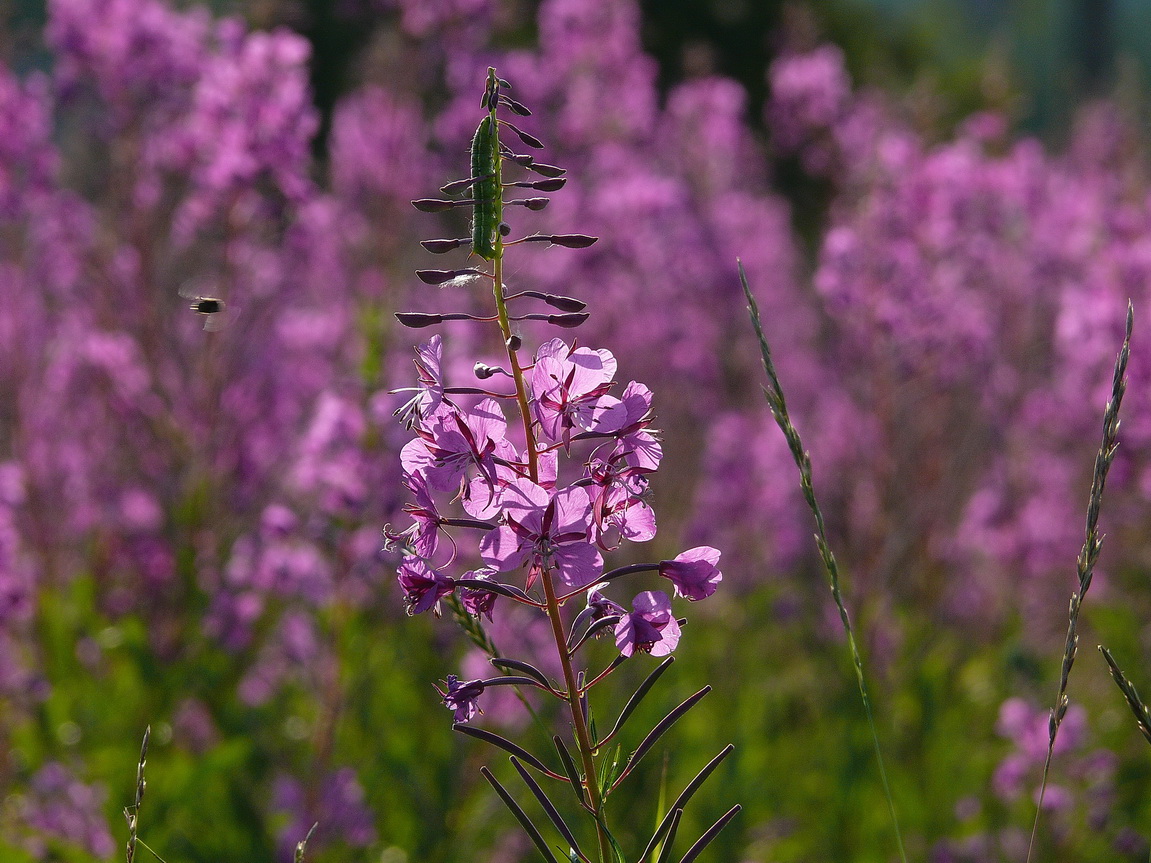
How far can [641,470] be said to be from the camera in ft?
3.96

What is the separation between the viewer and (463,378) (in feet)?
12.3

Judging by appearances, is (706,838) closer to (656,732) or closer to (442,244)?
(656,732)

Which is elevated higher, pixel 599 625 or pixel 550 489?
pixel 550 489

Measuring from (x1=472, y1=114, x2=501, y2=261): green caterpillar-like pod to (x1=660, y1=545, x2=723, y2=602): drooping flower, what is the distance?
1.29 feet

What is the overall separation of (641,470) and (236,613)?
2896 mm

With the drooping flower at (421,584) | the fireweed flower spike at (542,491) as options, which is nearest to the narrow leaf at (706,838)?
the fireweed flower spike at (542,491)

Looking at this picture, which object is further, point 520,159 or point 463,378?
point 463,378

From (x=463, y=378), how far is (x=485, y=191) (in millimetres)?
2631

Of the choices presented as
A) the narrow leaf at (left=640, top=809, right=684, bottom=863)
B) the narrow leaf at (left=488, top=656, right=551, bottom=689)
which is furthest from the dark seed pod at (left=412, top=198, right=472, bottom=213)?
the narrow leaf at (left=640, top=809, right=684, bottom=863)

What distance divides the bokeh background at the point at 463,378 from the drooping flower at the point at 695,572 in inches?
68.9

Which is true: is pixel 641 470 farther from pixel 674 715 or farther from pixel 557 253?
pixel 557 253

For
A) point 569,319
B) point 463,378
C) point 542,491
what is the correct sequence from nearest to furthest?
point 542,491 → point 569,319 → point 463,378

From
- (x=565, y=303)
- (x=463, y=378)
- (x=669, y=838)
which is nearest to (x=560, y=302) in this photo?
(x=565, y=303)

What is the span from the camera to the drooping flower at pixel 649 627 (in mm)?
1139
